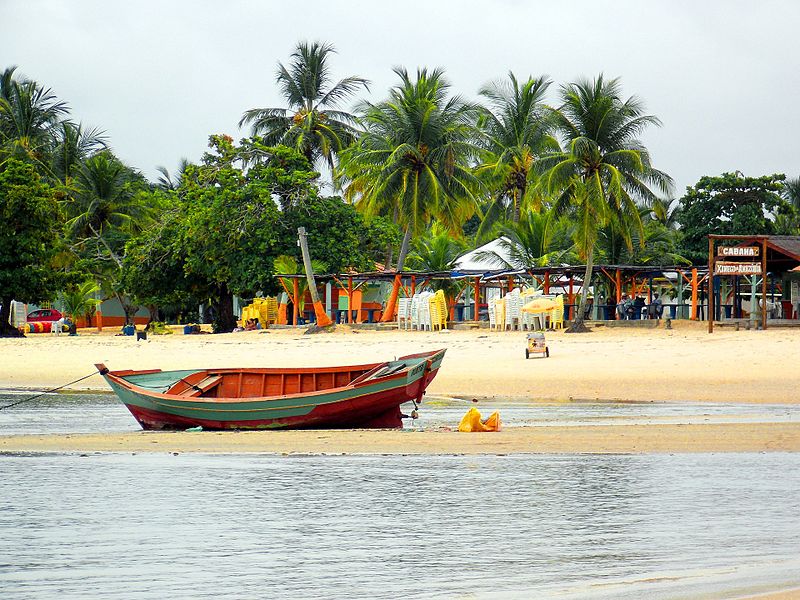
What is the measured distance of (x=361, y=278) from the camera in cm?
4053

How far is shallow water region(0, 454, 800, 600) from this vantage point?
753 centimetres

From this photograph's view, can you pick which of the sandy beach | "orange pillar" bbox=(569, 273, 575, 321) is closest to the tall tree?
the sandy beach

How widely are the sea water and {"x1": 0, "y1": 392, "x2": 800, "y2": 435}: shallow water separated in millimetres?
3235

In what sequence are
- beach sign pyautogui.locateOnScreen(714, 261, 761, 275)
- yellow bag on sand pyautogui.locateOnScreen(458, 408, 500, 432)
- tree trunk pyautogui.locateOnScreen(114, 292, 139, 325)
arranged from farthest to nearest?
tree trunk pyautogui.locateOnScreen(114, 292, 139, 325), beach sign pyautogui.locateOnScreen(714, 261, 761, 275), yellow bag on sand pyautogui.locateOnScreen(458, 408, 500, 432)

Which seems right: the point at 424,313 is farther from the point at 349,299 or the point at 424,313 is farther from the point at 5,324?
the point at 5,324

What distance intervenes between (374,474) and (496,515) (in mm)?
2569

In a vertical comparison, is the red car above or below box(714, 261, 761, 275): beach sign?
below

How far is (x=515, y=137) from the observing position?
50.2 m

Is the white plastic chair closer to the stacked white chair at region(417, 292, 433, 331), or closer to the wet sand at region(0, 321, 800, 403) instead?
the wet sand at region(0, 321, 800, 403)

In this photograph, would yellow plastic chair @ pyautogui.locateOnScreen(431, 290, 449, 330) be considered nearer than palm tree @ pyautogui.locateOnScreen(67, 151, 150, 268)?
Yes

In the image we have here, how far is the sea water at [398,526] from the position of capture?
24.6 feet

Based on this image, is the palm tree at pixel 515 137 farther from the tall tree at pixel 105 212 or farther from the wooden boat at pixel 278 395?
the wooden boat at pixel 278 395

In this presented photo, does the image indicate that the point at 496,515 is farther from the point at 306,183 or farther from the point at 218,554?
the point at 306,183

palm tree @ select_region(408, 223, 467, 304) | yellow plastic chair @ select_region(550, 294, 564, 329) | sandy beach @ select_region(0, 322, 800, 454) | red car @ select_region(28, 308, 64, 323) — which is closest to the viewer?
sandy beach @ select_region(0, 322, 800, 454)
